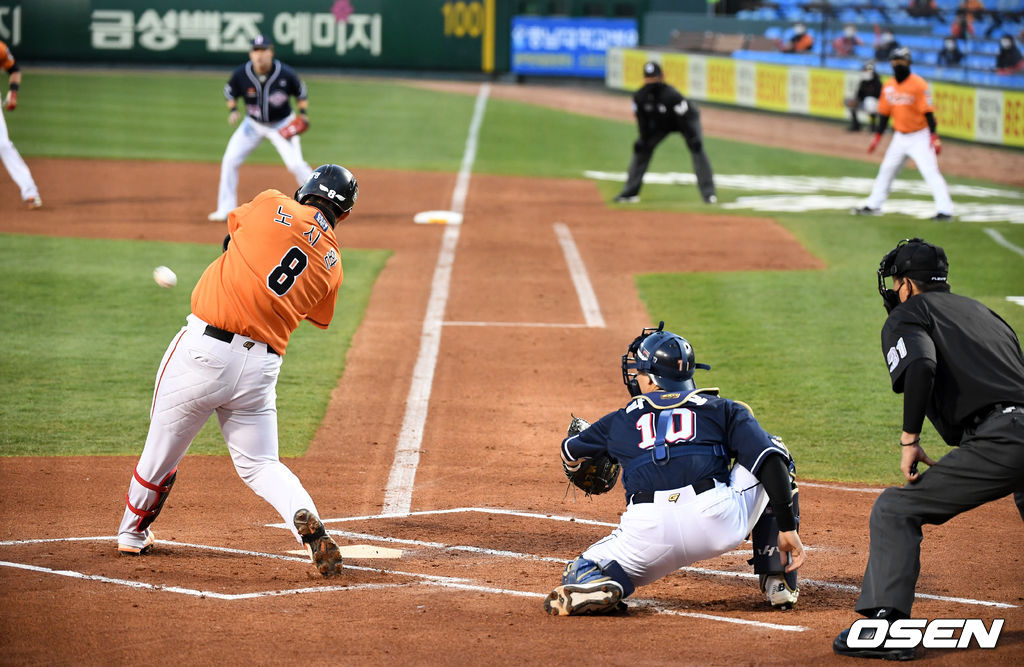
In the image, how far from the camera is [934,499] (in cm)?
500

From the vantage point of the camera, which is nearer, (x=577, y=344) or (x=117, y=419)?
(x=117, y=419)

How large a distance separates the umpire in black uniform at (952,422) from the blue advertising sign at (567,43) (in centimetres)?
3854

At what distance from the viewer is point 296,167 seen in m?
16.3

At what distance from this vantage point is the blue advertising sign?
4247 centimetres

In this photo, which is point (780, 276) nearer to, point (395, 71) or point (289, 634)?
point (289, 634)

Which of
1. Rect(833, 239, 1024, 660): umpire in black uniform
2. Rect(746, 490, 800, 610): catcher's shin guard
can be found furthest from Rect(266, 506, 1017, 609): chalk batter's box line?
Rect(833, 239, 1024, 660): umpire in black uniform

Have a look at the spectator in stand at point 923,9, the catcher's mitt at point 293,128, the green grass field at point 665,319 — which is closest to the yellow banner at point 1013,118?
the green grass field at point 665,319

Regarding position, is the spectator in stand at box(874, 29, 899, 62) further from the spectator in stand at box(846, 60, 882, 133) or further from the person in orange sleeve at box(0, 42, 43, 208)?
the person in orange sleeve at box(0, 42, 43, 208)

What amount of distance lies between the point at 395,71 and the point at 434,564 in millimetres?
38588

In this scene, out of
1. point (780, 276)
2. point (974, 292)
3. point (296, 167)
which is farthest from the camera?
point (296, 167)

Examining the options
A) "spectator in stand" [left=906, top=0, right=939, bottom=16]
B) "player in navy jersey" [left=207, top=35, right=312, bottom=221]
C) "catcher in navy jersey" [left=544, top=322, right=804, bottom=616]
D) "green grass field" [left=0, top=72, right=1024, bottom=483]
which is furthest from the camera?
"spectator in stand" [left=906, top=0, right=939, bottom=16]

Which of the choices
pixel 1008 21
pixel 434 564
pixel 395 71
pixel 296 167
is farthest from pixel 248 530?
pixel 395 71

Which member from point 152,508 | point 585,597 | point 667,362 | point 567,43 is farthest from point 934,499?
point 567,43

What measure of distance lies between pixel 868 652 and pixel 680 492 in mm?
994
